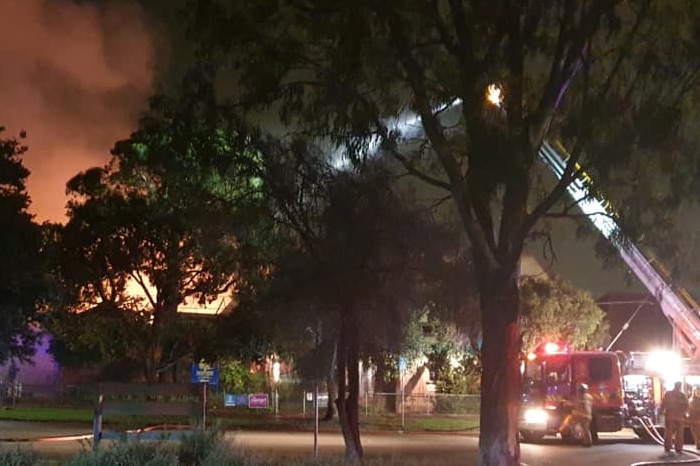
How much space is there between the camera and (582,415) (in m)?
24.5

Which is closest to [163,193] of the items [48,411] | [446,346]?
[48,411]

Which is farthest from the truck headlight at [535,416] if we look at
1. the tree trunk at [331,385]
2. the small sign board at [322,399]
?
the small sign board at [322,399]

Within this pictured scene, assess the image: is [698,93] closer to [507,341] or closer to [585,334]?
[507,341]

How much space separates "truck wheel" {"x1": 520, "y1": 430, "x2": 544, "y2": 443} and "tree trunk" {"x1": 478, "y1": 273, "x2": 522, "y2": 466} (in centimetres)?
1207

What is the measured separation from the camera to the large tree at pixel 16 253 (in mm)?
18844

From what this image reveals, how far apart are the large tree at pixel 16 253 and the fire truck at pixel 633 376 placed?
14.2 meters

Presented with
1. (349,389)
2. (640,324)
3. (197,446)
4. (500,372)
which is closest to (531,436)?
(349,389)

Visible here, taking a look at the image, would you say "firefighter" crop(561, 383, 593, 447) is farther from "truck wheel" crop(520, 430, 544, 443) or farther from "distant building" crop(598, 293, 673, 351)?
"distant building" crop(598, 293, 673, 351)

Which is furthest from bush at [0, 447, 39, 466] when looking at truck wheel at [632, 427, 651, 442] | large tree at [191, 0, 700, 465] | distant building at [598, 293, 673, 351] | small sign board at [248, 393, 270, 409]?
distant building at [598, 293, 673, 351]

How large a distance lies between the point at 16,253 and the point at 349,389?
7910 millimetres

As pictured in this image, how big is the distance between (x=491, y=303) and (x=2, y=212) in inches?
448

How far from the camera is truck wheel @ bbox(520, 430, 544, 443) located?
83.4ft

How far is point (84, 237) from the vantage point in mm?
31922

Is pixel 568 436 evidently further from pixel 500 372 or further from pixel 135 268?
pixel 135 268
